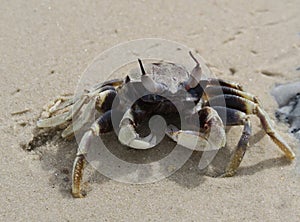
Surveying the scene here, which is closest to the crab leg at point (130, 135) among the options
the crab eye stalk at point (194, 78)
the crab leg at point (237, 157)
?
the crab eye stalk at point (194, 78)

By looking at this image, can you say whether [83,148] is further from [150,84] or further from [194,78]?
[194,78]

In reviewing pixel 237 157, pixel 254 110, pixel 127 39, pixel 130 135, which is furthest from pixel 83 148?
pixel 127 39

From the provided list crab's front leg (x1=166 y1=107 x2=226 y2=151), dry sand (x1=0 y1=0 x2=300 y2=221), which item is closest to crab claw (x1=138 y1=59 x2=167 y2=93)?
crab's front leg (x1=166 y1=107 x2=226 y2=151)

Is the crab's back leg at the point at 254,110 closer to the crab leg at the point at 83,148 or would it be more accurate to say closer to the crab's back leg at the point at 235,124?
the crab's back leg at the point at 235,124

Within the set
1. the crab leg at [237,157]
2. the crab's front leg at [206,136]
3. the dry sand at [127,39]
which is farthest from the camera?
the crab leg at [237,157]

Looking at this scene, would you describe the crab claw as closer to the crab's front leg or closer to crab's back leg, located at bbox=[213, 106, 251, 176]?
the crab's front leg

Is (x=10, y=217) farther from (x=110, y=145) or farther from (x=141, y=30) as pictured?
(x=141, y=30)
